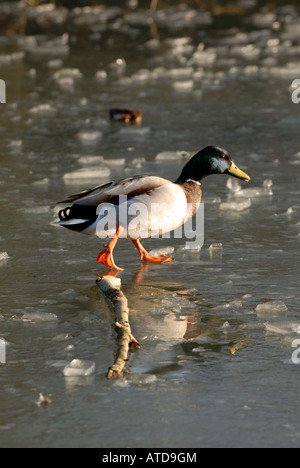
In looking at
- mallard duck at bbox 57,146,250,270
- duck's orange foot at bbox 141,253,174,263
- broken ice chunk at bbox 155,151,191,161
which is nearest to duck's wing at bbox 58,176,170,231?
mallard duck at bbox 57,146,250,270

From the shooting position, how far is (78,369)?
3.44 metres

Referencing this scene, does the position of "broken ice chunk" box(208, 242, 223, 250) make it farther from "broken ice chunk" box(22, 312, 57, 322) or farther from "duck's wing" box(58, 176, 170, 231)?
"broken ice chunk" box(22, 312, 57, 322)

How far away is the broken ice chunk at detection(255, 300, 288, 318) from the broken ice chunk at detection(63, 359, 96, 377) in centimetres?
100

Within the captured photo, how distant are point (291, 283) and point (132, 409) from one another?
1.65m

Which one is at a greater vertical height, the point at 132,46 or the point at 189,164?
the point at 132,46

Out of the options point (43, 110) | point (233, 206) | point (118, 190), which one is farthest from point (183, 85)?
point (118, 190)

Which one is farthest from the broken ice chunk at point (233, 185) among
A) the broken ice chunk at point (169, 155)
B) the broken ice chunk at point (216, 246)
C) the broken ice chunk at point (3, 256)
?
the broken ice chunk at point (3, 256)

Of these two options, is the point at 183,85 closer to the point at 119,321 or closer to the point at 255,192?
the point at 255,192

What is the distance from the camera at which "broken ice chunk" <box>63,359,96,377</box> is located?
3430 millimetres

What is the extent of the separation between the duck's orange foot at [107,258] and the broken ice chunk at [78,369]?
1359mm
